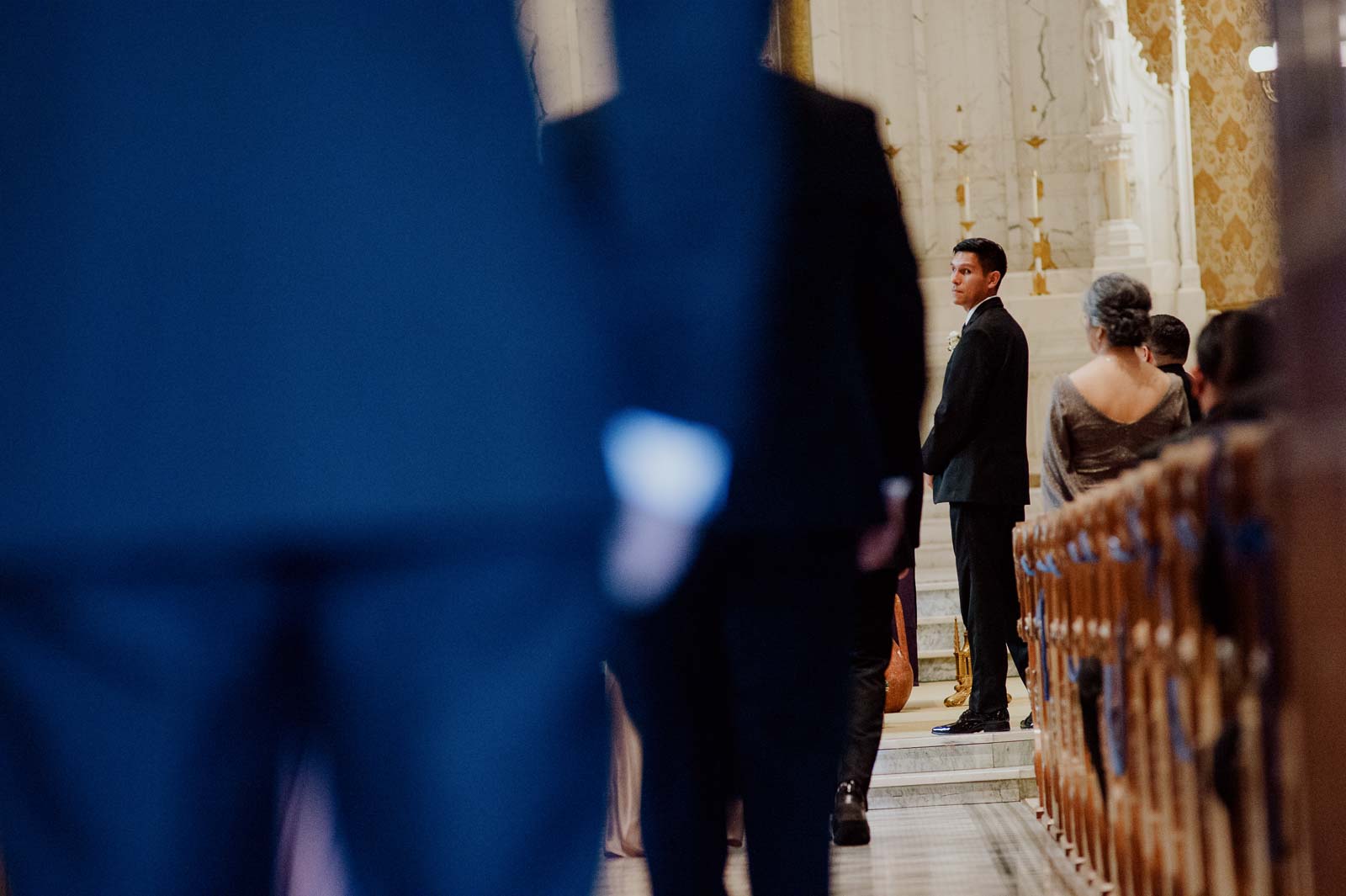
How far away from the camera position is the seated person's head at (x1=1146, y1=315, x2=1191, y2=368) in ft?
17.0

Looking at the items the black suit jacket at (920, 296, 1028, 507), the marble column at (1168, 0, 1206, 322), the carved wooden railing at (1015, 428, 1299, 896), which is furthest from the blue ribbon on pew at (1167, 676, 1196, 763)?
the marble column at (1168, 0, 1206, 322)

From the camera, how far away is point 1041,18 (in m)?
9.95

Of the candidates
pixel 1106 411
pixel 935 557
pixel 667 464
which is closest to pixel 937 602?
pixel 935 557

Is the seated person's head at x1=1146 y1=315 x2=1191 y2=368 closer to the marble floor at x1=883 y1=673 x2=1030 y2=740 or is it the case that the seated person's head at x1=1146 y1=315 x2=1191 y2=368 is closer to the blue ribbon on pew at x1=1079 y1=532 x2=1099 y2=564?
the marble floor at x1=883 y1=673 x2=1030 y2=740

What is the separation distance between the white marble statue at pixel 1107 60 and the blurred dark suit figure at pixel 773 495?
A: 8.51 metres

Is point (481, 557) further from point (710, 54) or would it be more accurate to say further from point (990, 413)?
point (990, 413)

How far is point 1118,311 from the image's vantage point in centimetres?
456

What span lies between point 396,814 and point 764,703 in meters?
0.47

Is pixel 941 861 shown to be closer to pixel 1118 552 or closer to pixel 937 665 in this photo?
pixel 1118 552

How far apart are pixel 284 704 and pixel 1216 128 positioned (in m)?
11.1

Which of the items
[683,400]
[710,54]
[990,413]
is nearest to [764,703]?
[683,400]

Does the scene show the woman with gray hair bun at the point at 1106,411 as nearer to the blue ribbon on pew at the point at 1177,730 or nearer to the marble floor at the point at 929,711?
the marble floor at the point at 929,711

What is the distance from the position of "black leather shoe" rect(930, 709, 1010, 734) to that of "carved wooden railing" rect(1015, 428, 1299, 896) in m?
1.68

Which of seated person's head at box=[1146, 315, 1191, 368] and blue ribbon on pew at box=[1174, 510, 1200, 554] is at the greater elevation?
seated person's head at box=[1146, 315, 1191, 368]
